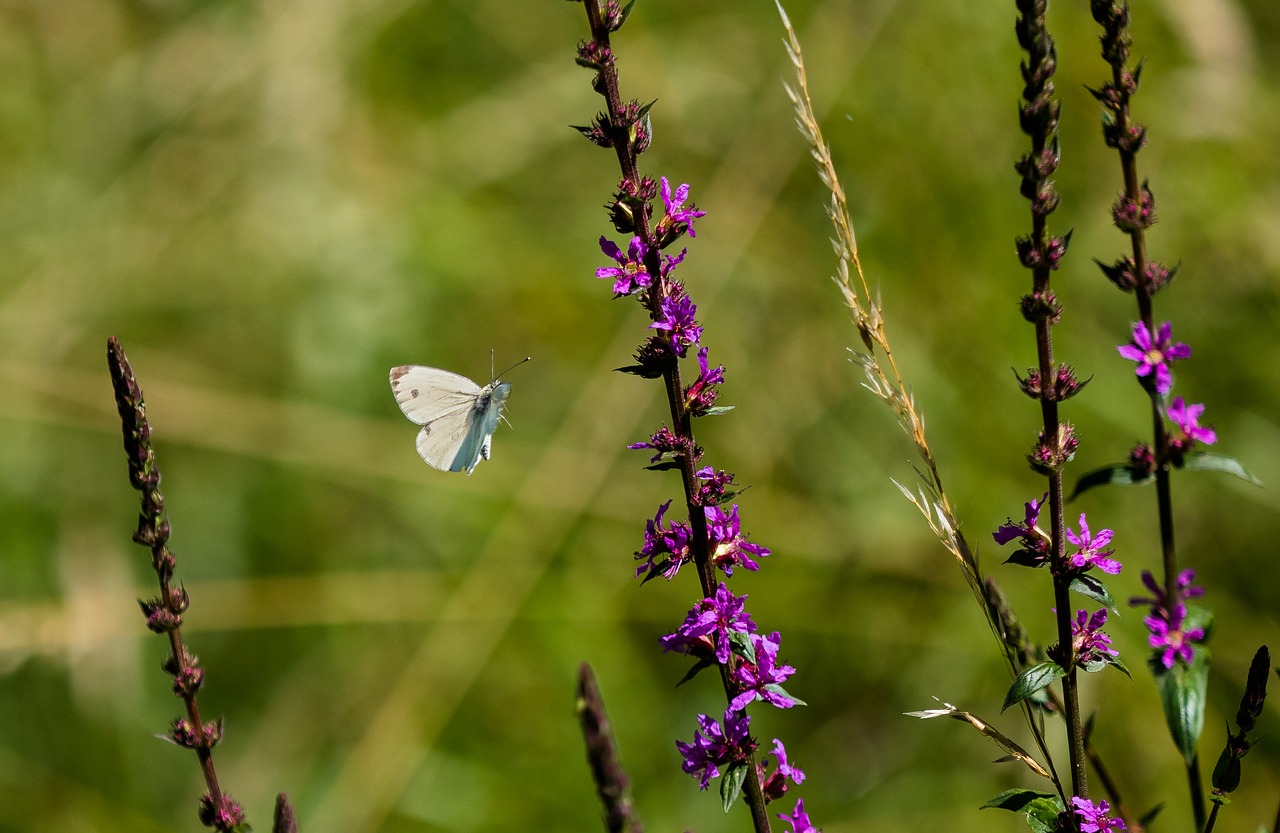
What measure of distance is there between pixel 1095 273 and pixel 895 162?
3.40ft

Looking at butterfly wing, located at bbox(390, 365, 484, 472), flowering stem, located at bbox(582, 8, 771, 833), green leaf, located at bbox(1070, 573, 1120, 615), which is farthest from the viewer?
butterfly wing, located at bbox(390, 365, 484, 472)

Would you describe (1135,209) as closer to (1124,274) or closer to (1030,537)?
(1124,274)

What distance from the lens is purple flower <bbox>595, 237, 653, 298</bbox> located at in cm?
168

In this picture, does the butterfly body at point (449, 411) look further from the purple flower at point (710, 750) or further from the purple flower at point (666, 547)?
the purple flower at point (710, 750)

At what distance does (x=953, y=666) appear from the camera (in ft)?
14.9

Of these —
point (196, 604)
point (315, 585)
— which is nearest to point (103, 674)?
point (196, 604)

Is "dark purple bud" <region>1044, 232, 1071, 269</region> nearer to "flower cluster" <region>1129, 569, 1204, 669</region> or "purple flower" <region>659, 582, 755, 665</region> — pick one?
"flower cluster" <region>1129, 569, 1204, 669</region>

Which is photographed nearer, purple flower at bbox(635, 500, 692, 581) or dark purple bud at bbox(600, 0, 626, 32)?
dark purple bud at bbox(600, 0, 626, 32)

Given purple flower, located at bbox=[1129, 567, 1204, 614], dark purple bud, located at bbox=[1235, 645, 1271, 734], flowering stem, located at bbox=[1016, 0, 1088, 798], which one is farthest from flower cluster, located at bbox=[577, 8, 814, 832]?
dark purple bud, located at bbox=[1235, 645, 1271, 734]

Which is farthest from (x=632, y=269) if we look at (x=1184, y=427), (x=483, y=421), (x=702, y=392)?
(x=483, y=421)

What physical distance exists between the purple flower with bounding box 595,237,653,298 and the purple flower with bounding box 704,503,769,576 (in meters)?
0.36

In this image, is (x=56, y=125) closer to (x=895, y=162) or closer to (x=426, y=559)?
(x=426, y=559)

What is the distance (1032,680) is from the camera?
58.2 inches

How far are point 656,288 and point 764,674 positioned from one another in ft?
2.01
